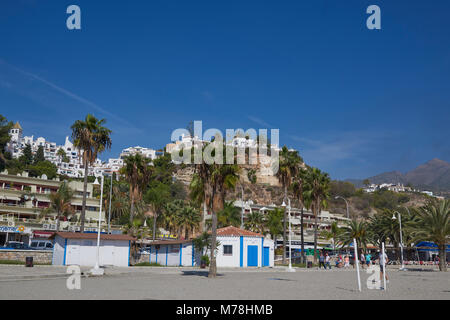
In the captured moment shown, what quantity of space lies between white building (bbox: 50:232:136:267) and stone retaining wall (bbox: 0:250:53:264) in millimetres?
3404

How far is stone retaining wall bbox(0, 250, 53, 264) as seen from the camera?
38.1 metres

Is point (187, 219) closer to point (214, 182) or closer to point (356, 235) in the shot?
point (356, 235)

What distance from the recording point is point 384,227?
202 ft

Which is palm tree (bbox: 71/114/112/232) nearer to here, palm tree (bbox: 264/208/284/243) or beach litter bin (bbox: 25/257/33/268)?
beach litter bin (bbox: 25/257/33/268)

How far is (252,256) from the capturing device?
44688mm

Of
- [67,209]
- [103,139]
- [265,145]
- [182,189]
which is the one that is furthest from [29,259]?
[265,145]

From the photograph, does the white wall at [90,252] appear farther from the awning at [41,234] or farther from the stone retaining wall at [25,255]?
the awning at [41,234]

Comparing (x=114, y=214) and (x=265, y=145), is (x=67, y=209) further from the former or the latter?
(x=265, y=145)

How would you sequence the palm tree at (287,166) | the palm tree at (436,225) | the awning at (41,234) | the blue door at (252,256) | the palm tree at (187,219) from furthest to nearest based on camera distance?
the palm tree at (187,219) → the awning at (41,234) → the palm tree at (287,166) → the blue door at (252,256) → the palm tree at (436,225)

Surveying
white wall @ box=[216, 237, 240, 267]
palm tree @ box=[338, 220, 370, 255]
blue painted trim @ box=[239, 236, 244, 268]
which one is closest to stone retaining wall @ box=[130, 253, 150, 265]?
white wall @ box=[216, 237, 240, 267]

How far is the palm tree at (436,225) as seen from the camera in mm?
39938

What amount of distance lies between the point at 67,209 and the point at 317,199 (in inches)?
1351

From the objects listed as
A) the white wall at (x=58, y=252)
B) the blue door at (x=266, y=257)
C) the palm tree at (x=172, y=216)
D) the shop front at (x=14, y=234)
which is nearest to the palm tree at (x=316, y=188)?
the blue door at (x=266, y=257)

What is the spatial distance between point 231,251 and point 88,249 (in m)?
14.5
